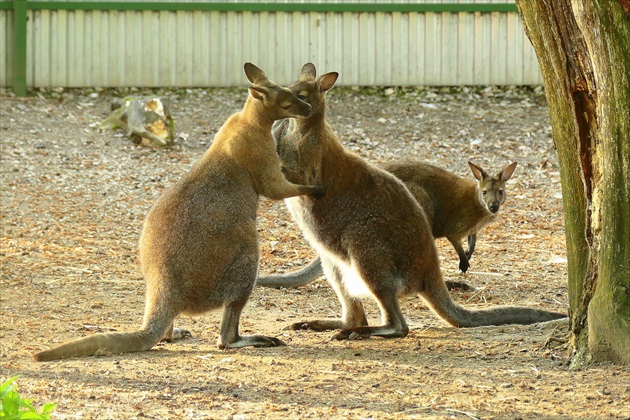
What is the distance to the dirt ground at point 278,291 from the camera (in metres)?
5.18

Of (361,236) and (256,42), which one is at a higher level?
(256,42)

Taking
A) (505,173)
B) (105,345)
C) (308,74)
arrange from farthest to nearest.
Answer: (505,173) → (308,74) → (105,345)

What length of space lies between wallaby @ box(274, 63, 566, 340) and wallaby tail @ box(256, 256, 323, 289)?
4.04 ft

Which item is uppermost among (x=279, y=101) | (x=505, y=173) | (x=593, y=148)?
(x=279, y=101)

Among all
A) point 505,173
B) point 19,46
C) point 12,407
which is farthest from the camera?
point 19,46

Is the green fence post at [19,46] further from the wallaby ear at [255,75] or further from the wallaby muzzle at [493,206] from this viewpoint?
the wallaby ear at [255,75]

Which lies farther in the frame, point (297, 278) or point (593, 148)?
point (297, 278)

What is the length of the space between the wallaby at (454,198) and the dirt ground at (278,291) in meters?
0.35

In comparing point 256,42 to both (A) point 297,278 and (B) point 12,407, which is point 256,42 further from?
(B) point 12,407

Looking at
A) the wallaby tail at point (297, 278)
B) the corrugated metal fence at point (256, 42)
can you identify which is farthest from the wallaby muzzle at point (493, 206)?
the corrugated metal fence at point (256, 42)

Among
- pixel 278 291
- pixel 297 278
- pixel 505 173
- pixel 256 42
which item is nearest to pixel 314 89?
pixel 297 278

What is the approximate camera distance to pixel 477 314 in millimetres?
7000

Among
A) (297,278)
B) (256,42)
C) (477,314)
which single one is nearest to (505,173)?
(297,278)

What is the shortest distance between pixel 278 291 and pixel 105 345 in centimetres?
261
